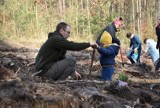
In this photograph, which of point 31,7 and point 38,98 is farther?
point 31,7

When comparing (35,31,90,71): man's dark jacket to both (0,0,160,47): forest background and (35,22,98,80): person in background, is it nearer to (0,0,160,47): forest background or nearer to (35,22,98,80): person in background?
(35,22,98,80): person in background

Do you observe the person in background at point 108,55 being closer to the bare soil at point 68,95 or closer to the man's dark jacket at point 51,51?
the man's dark jacket at point 51,51

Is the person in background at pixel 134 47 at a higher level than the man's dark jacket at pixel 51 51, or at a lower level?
lower

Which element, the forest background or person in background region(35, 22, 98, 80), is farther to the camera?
the forest background

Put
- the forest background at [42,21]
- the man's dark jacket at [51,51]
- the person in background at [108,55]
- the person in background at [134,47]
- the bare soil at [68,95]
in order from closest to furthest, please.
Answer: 1. the bare soil at [68,95]
2. the man's dark jacket at [51,51]
3. the person in background at [108,55]
4. the person in background at [134,47]
5. the forest background at [42,21]

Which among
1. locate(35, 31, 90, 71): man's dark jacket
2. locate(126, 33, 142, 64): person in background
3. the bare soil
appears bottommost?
locate(126, 33, 142, 64): person in background

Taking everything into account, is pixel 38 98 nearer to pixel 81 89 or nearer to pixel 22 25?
pixel 81 89

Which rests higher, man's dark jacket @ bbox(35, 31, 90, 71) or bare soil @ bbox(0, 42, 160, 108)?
man's dark jacket @ bbox(35, 31, 90, 71)

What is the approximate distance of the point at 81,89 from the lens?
213 inches

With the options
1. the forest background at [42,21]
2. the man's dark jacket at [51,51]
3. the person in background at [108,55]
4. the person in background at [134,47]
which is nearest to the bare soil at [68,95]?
the man's dark jacket at [51,51]

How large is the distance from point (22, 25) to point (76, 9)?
5.28m

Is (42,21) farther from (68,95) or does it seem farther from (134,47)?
(68,95)

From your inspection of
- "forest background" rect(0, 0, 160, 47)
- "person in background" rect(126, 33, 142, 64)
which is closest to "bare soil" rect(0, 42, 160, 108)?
"person in background" rect(126, 33, 142, 64)

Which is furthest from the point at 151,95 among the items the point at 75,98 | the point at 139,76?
the point at 139,76
